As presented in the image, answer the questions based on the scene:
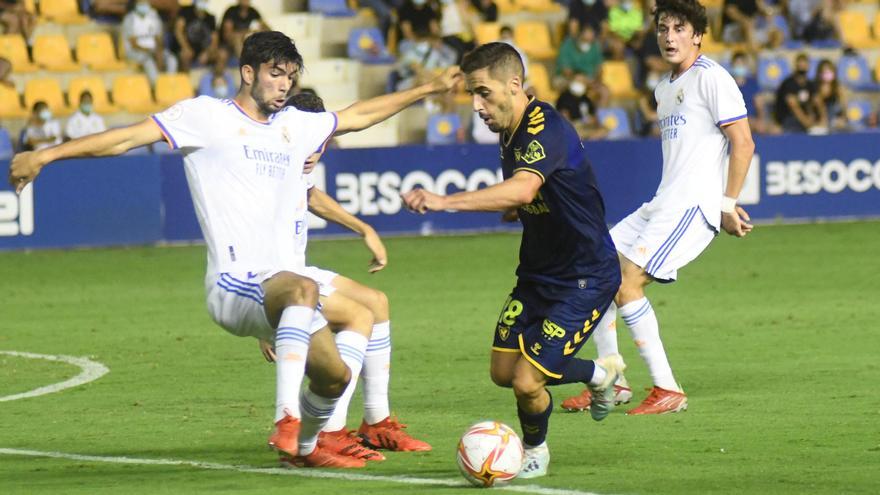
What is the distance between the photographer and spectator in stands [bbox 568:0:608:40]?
26.7 m

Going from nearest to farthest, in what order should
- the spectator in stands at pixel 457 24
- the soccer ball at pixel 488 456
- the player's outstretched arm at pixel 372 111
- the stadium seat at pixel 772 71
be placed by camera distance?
the soccer ball at pixel 488 456 → the player's outstretched arm at pixel 372 111 → the spectator in stands at pixel 457 24 → the stadium seat at pixel 772 71

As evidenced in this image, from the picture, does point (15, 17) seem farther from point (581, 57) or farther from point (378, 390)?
point (378, 390)

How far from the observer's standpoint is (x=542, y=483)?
297 inches

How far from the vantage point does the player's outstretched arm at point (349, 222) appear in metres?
8.46

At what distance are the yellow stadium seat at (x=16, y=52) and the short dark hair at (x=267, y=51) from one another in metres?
16.8

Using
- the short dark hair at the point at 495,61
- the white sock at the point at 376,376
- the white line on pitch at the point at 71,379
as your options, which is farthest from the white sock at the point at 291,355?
the white line on pitch at the point at 71,379

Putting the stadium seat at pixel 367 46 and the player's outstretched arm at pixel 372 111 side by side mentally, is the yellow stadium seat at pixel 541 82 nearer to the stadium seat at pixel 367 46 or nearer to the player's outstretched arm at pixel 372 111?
the stadium seat at pixel 367 46

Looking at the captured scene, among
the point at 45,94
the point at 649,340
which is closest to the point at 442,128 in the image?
the point at 45,94

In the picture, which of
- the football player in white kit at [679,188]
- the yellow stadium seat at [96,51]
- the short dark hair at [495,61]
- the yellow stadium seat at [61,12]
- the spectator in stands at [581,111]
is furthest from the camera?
the yellow stadium seat at [61,12]

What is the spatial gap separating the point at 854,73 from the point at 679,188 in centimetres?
1969

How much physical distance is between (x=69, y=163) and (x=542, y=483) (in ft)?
44.8

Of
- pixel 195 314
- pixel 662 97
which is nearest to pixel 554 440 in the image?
pixel 662 97

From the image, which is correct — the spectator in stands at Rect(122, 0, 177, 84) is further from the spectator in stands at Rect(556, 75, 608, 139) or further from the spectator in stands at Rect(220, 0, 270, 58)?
the spectator in stands at Rect(556, 75, 608, 139)

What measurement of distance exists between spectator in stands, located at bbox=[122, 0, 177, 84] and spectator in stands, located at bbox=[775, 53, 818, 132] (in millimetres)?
9349
